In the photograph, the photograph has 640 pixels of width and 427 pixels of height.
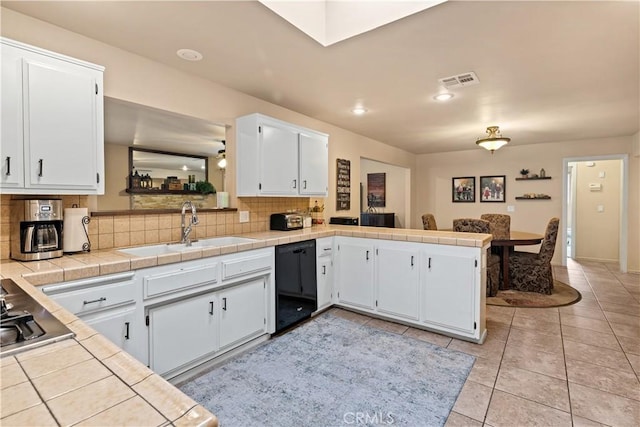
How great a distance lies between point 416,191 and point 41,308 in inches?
282

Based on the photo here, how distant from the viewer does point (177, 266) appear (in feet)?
6.81

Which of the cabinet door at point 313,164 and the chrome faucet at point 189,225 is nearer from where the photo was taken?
the chrome faucet at point 189,225

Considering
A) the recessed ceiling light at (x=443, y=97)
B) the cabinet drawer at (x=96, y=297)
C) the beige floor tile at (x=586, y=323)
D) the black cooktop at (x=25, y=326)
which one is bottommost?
the beige floor tile at (x=586, y=323)

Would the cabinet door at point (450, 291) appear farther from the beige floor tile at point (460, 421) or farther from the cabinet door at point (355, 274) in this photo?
the beige floor tile at point (460, 421)

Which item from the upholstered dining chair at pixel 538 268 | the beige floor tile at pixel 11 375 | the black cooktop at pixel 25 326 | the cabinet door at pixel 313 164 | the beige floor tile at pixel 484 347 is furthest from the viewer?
the upholstered dining chair at pixel 538 268

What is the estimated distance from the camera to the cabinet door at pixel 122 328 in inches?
68.7

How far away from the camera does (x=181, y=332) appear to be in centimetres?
212

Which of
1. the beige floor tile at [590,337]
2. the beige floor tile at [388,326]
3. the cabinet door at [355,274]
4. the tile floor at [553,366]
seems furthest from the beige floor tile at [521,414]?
the cabinet door at [355,274]

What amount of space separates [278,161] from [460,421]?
255 centimetres

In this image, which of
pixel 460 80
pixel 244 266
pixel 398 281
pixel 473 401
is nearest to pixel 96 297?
pixel 244 266

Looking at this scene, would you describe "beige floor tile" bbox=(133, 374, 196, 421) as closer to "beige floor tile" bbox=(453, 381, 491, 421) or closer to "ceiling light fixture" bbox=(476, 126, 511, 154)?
"beige floor tile" bbox=(453, 381, 491, 421)

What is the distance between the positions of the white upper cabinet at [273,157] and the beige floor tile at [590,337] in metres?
2.83

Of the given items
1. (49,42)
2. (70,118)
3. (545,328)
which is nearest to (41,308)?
(70,118)

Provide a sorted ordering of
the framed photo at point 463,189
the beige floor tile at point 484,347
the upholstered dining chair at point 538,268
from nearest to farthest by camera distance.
A: the beige floor tile at point 484,347, the upholstered dining chair at point 538,268, the framed photo at point 463,189
